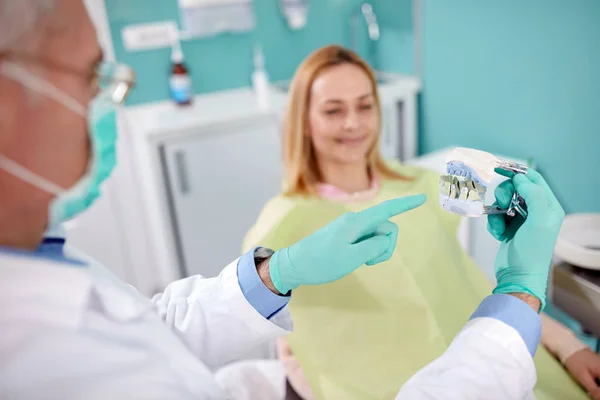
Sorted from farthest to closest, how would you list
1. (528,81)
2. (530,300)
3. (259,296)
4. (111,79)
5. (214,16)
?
(214,16), (528,81), (259,296), (530,300), (111,79)

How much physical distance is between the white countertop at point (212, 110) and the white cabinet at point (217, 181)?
35 millimetres

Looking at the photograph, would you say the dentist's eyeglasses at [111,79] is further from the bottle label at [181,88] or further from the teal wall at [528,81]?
the bottle label at [181,88]

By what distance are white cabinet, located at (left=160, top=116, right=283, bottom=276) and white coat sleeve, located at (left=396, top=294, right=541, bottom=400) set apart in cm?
126

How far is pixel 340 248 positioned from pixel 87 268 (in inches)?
14.7

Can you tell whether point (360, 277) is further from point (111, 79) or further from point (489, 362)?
point (111, 79)

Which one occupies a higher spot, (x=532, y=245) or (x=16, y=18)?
(x=16, y=18)

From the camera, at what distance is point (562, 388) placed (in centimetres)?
100

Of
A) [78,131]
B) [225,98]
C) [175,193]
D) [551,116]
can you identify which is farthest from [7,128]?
[225,98]

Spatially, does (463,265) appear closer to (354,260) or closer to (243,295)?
(354,260)

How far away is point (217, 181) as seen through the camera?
196cm

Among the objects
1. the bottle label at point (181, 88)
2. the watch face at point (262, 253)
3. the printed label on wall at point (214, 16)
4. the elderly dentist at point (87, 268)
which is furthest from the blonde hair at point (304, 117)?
the printed label on wall at point (214, 16)

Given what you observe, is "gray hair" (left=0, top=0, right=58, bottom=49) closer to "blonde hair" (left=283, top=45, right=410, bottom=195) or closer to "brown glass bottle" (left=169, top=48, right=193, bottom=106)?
"blonde hair" (left=283, top=45, right=410, bottom=195)

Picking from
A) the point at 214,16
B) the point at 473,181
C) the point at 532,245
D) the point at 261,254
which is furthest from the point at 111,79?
the point at 214,16

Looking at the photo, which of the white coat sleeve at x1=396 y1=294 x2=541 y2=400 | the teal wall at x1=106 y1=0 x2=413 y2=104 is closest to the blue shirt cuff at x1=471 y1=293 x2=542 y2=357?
the white coat sleeve at x1=396 y1=294 x2=541 y2=400
